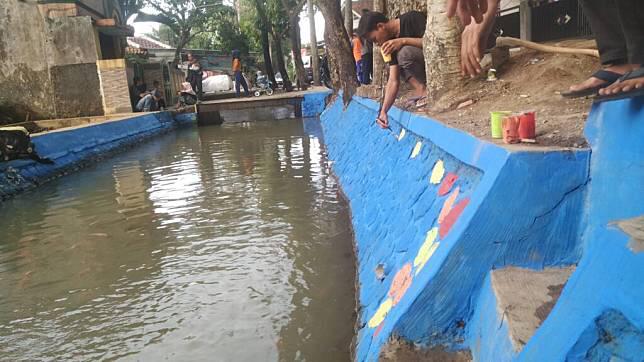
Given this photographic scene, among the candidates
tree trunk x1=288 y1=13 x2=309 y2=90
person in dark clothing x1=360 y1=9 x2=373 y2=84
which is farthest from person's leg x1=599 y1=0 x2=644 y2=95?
tree trunk x1=288 y1=13 x2=309 y2=90

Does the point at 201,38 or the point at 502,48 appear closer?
the point at 502,48

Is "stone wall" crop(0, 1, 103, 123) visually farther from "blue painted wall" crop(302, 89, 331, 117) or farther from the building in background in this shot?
"blue painted wall" crop(302, 89, 331, 117)

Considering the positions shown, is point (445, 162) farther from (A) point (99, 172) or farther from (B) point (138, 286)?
(A) point (99, 172)

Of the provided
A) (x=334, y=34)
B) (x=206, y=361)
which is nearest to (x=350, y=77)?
(x=334, y=34)

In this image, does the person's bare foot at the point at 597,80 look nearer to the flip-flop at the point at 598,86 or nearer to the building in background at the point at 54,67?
the flip-flop at the point at 598,86

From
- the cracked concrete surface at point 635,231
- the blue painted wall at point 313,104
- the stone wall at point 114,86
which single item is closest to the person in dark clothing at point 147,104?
the stone wall at point 114,86

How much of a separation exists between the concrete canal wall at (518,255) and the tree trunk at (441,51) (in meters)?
1.79

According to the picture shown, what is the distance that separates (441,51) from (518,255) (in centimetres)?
306

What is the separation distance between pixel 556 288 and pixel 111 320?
2.85m

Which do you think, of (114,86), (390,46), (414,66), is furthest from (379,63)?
(114,86)

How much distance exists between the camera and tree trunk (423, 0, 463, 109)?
454 cm

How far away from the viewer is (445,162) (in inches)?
114

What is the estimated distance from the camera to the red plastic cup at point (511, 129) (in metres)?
2.24

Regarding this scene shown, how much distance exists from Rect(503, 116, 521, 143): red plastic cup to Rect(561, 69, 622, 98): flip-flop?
379mm
